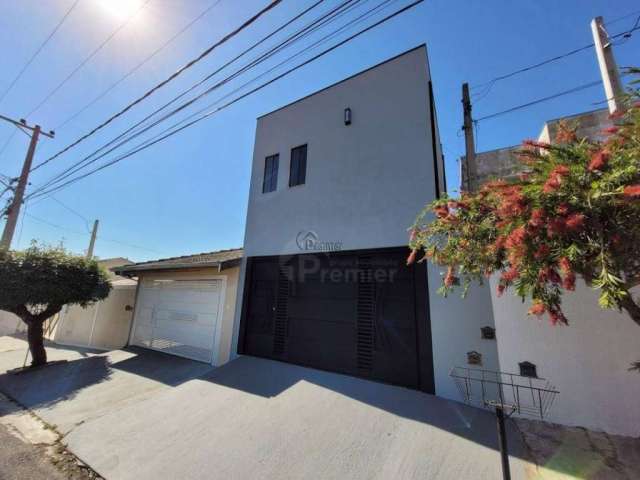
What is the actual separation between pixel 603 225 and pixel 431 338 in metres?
2.93

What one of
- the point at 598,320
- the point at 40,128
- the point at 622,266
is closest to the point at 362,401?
the point at 598,320

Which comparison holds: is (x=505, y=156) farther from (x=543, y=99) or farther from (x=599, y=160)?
(x=599, y=160)

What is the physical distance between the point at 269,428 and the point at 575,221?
3.80 meters

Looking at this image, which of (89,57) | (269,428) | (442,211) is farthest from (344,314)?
(89,57)

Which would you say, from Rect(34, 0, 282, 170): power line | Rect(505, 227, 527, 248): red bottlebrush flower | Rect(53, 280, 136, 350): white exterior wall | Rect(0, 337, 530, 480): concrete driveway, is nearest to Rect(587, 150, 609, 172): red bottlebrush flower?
Rect(505, 227, 527, 248): red bottlebrush flower

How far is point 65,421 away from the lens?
3.92 metres

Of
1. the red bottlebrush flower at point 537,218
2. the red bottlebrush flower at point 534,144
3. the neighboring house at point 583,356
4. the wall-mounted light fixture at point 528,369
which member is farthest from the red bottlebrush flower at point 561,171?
the wall-mounted light fixture at point 528,369

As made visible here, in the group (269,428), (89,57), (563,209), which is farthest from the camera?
(89,57)

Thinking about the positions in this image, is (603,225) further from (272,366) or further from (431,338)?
(272,366)

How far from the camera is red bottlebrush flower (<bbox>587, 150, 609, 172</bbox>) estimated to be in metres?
1.77

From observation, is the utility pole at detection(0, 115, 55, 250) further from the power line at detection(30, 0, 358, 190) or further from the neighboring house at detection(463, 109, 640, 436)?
the neighboring house at detection(463, 109, 640, 436)

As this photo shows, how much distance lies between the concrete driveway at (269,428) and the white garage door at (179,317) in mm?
1616

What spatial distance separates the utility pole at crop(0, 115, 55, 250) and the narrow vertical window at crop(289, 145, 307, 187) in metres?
10.4

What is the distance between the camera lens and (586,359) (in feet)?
9.64
